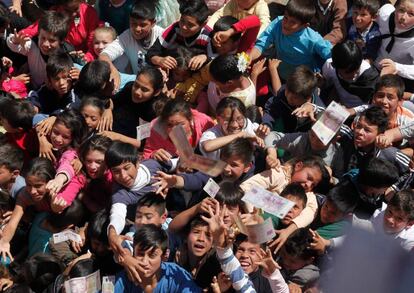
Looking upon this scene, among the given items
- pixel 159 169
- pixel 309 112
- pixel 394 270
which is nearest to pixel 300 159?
pixel 309 112

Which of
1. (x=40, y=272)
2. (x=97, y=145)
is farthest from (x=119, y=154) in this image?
(x=40, y=272)

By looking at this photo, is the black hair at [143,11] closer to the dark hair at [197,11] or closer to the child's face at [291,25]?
the dark hair at [197,11]

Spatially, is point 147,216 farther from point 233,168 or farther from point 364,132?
point 364,132

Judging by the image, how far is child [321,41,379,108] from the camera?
5359 millimetres

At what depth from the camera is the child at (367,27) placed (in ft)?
19.3

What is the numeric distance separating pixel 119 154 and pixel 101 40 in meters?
1.72

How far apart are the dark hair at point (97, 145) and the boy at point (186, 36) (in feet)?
3.19

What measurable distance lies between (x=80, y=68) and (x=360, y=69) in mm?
1917

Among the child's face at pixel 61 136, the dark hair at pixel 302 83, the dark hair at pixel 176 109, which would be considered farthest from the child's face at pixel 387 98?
the child's face at pixel 61 136

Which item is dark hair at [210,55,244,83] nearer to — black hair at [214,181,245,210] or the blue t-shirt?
black hair at [214,181,245,210]

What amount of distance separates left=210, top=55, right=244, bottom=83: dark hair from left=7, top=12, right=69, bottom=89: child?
1164 mm

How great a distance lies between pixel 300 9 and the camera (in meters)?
5.75

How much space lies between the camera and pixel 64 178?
489 centimetres

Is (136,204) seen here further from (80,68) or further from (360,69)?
(360,69)
